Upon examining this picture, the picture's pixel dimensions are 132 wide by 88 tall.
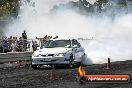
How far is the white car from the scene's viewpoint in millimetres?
21156

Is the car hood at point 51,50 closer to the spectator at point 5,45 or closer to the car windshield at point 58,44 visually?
the car windshield at point 58,44

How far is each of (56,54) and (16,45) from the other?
205 inches

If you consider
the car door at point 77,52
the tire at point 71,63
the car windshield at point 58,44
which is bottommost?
the tire at point 71,63

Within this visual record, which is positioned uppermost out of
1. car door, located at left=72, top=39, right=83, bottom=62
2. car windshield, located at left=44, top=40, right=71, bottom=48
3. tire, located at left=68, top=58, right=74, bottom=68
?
car windshield, located at left=44, top=40, right=71, bottom=48

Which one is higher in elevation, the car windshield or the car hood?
the car windshield

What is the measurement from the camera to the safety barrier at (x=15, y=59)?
23.3 metres

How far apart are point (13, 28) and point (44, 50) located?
33.5 meters

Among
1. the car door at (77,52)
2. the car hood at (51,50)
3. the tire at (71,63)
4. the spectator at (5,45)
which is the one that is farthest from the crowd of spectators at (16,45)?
the tire at (71,63)

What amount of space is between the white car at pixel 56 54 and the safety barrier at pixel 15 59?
7.72 ft

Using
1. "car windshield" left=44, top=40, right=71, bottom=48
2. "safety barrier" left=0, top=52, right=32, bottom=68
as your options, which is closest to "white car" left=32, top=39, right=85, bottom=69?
"car windshield" left=44, top=40, right=71, bottom=48

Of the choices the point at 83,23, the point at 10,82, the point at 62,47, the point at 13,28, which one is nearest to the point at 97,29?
the point at 83,23

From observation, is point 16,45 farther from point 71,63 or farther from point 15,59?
Answer: point 71,63

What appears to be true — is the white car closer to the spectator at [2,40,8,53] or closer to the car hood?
the car hood

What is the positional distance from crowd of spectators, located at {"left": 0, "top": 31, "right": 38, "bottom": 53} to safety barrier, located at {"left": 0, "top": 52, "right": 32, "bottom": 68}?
0.89m
